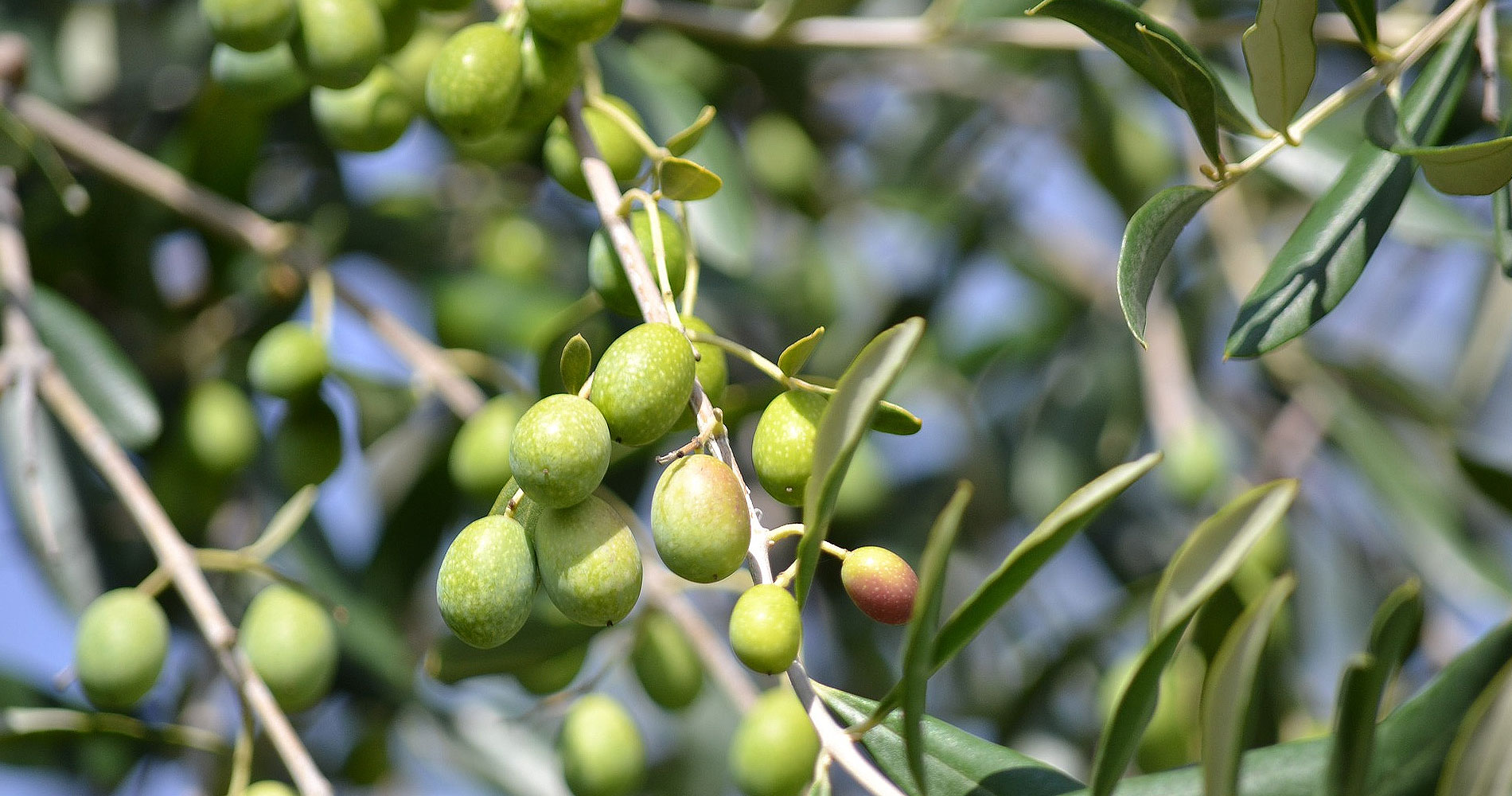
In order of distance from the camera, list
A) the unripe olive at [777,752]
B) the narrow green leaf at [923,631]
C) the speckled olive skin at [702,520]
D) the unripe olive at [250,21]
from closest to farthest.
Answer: the narrow green leaf at [923,631] → the speckled olive skin at [702,520] → the unripe olive at [250,21] → the unripe olive at [777,752]

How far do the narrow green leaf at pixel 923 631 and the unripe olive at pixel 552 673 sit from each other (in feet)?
2.22

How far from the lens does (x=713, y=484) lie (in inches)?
26.3

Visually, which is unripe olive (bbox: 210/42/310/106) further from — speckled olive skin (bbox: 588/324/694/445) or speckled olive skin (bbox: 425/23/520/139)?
speckled olive skin (bbox: 588/324/694/445)

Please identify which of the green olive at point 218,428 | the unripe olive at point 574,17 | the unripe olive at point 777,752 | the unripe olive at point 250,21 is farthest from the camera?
the green olive at point 218,428

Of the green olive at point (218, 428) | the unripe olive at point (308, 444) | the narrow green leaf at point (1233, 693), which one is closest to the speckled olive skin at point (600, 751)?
the unripe olive at point (308, 444)

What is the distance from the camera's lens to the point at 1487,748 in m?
0.60

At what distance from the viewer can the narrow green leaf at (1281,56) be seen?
776 mm

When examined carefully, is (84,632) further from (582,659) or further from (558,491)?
(558,491)

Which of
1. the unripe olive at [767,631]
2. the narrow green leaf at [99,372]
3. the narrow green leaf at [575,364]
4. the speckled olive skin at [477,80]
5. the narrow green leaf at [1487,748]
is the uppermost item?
the speckled olive skin at [477,80]

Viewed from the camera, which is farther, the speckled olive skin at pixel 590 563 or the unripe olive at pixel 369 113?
the unripe olive at pixel 369 113

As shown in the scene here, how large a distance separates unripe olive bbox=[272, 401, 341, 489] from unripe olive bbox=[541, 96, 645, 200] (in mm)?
541

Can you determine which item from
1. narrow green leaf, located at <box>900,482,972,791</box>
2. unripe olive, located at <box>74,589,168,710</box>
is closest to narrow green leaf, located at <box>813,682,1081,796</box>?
narrow green leaf, located at <box>900,482,972,791</box>

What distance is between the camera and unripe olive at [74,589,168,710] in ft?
3.64

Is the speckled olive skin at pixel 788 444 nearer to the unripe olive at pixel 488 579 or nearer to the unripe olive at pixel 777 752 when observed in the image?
the unripe olive at pixel 488 579
